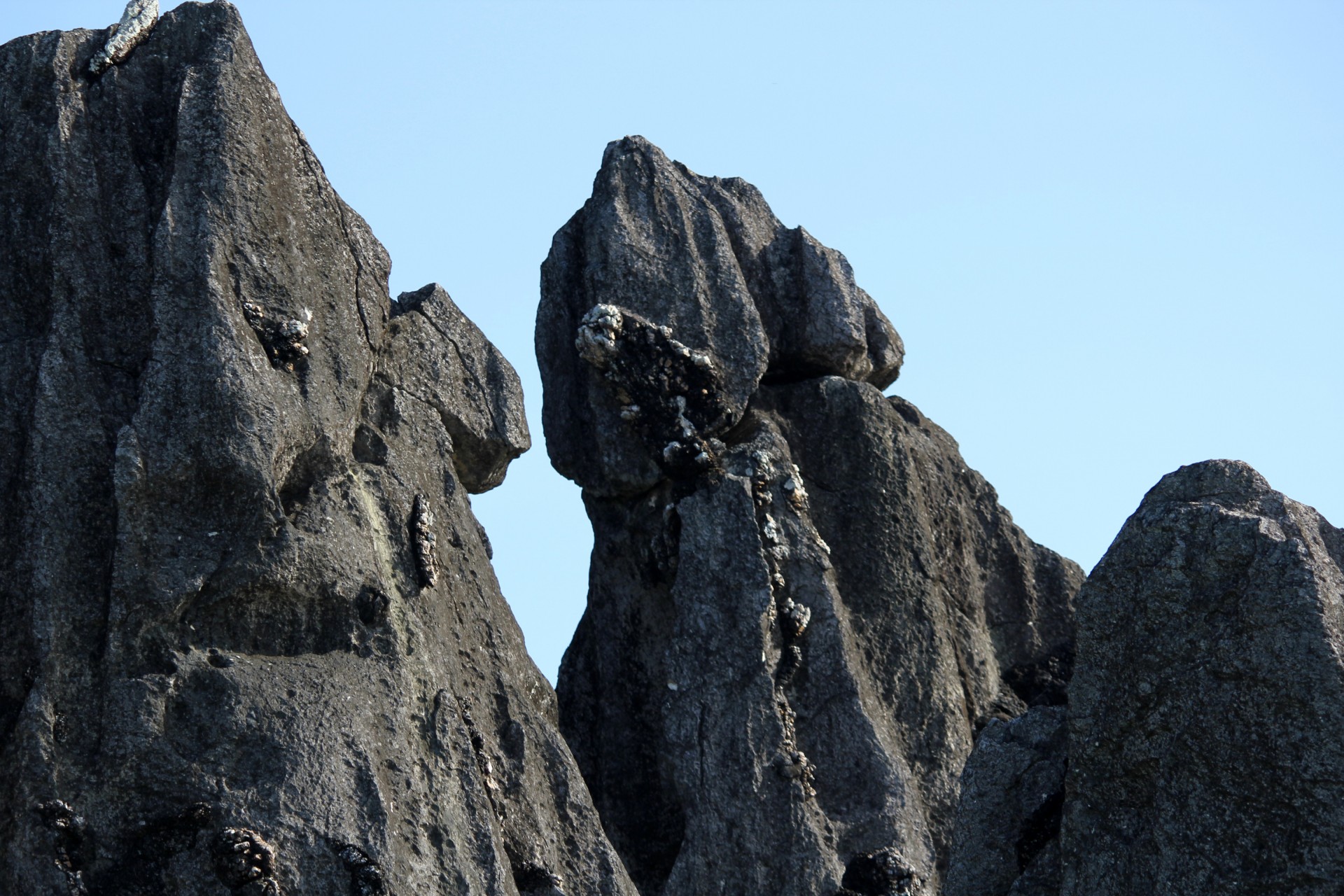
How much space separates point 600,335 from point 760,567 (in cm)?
231

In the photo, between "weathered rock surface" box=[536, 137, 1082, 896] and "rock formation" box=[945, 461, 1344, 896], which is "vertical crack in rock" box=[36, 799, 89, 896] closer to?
"rock formation" box=[945, 461, 1344, 896]

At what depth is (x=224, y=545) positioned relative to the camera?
9.65m

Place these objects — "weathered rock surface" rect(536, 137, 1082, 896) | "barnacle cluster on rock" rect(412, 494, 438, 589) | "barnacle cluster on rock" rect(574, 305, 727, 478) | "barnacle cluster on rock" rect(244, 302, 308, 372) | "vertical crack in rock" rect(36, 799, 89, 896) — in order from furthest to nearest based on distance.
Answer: "barnacle cluster on rock" rect(574, 305, 727, 478) → "weathered rock surface" rect(536, 137, 1082, 896) → "barnacle cluster on rock" rect(412, 494, 438, 589) → "barnacle cluster on rock" rect(244, 302, 308, 372) → "vertical crack in rock" rect(36, 799, 89, 896)

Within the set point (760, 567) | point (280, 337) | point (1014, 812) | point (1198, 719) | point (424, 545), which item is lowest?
point (1014, 812)

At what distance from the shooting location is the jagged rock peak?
14219 mm

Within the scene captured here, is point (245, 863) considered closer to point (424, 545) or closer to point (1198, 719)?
point (424, 545)

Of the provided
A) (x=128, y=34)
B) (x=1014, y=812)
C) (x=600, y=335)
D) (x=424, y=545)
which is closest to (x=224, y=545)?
(x=424, y=545)

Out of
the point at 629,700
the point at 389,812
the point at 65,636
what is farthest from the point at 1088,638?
the point at 629,700

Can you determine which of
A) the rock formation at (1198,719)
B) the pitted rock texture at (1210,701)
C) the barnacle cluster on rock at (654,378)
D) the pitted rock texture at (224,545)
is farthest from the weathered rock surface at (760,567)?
the pitted rock texture at (1210,701)

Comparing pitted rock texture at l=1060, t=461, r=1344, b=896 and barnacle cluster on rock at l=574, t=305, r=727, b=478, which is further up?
barnacle cluster on rock at l=574, t=305, r=727, b=478

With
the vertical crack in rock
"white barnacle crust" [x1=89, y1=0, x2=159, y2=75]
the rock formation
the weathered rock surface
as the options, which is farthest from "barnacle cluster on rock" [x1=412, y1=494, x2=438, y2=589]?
the rock formation

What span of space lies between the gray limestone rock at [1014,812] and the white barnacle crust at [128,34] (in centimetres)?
719

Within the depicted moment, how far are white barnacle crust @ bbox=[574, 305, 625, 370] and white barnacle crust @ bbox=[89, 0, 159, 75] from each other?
410cm

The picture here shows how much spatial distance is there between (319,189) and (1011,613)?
7.40m
